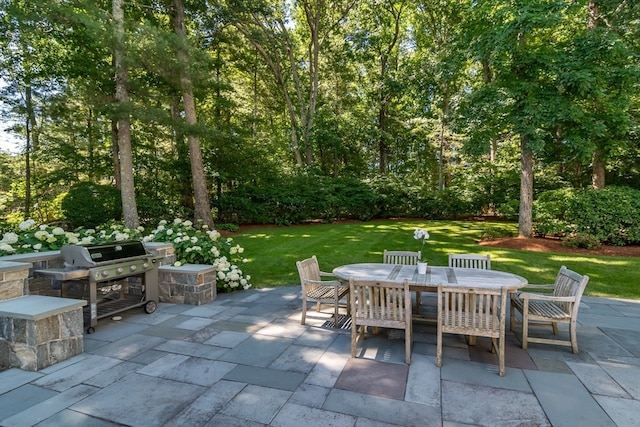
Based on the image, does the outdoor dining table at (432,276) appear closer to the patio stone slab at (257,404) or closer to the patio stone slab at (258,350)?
the patio stone slab at (258,350)

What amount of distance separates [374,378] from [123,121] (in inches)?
340

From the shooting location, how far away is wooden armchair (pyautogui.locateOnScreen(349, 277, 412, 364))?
9.79 feet

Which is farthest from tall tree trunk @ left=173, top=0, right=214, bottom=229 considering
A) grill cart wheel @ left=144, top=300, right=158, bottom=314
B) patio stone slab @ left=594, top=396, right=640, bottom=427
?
patio stone slab @ left=594, top=396, right=640, bottom=427

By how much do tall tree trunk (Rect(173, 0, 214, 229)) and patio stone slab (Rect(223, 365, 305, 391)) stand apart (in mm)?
6113

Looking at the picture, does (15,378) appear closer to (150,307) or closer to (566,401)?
(150,307)

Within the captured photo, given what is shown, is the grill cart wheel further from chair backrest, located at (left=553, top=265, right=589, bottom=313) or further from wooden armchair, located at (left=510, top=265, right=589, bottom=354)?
chair backrest, located at (left=553, top=265, right=589, bottom=313)

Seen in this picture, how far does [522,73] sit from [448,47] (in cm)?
250

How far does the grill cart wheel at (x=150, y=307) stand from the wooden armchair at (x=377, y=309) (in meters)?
2.93

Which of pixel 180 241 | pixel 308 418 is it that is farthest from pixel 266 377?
pixel 180 241

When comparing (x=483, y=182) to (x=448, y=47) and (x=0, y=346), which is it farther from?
(x=0, y=346)

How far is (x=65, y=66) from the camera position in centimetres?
982

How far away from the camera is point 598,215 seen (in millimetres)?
8406

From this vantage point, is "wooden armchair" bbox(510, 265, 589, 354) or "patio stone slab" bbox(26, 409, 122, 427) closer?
"patio stone slab" bbox(26, 409, 122, 427)

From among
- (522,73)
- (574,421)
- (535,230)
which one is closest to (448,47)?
(522,73)
